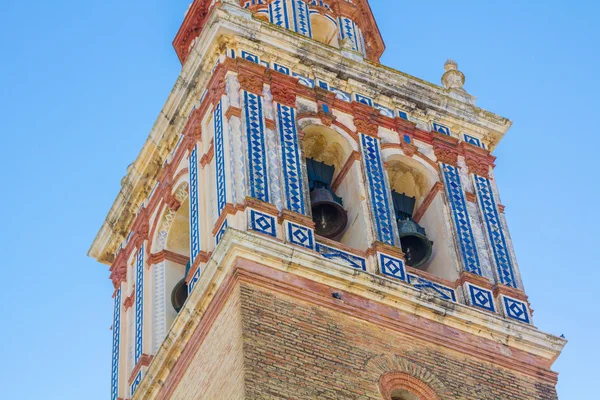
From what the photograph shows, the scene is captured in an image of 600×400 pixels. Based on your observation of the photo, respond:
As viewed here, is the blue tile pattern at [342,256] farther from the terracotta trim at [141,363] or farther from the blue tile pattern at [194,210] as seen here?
the terracotta trim at [141,363]

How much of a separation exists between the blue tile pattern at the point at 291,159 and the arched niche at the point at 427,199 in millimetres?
1808

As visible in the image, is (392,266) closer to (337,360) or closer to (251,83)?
(337,360)

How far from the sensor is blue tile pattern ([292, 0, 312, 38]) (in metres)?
28.8

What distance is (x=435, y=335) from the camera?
2244cm

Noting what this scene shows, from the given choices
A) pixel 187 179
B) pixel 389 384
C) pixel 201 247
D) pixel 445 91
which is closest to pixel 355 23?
pixel 445 91

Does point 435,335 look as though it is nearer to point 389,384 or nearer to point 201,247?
point 389,384

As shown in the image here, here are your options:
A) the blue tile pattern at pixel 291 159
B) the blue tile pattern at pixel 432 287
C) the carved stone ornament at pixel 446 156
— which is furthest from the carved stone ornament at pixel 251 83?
the blue tile pattern at pixel 432 287

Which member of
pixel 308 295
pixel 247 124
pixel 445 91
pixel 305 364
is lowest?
pixel 305 364

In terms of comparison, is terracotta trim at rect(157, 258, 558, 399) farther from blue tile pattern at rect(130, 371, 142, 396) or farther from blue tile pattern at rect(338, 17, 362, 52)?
blue tile pattern at rect(338, 17, 362, 52)

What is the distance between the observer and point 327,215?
24.7m

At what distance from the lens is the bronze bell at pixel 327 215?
2452 cm

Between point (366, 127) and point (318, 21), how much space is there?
15.8ft

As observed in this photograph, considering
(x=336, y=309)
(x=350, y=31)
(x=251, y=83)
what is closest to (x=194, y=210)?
(x=251, y=83)

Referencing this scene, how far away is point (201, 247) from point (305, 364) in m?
3.44
